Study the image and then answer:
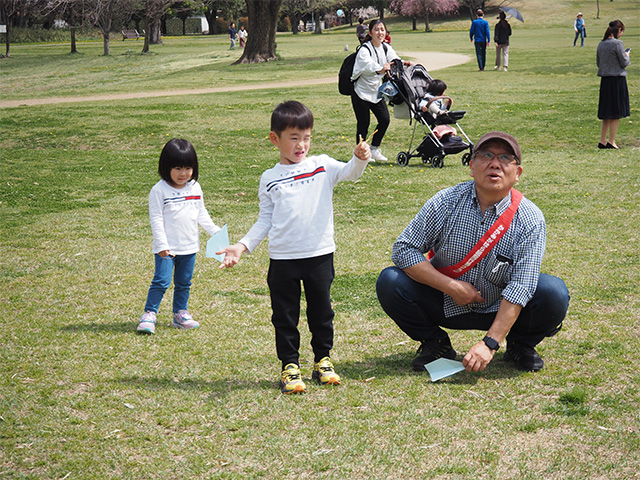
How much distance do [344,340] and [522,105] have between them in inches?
541

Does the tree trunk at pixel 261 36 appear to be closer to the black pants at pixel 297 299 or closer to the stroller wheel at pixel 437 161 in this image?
the stroller wheel at pixel 437 161

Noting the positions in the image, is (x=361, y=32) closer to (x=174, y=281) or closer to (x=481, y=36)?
(x=174, y=281)

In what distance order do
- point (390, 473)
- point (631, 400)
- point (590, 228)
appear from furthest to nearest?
point (590, 228), point (631, 400), point (390, 473)

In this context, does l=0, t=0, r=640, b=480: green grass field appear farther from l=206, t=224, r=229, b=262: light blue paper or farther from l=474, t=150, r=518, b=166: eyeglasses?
l=474, t=150, r=518, b=166: eyeglasses

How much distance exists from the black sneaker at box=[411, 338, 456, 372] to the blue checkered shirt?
0.20 metres

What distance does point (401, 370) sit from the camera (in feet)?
13.6

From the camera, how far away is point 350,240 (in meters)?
7.17

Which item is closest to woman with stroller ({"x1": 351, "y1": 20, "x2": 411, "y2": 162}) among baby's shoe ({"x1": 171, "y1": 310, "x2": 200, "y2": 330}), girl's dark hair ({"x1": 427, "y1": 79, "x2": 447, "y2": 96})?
girl's dark hair ({"x1": 427, "y1": 79, "x2": 447, "y2": 96})

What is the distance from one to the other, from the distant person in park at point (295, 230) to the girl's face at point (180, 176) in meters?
1.17

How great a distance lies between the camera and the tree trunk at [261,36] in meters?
32.5

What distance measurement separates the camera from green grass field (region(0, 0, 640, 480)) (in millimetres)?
3180

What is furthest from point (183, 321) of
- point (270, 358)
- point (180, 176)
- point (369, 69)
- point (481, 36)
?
point (481, 36)

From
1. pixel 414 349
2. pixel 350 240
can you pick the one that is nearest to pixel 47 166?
pixel 350 240

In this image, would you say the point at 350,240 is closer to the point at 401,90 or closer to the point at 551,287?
the point at 551,287
